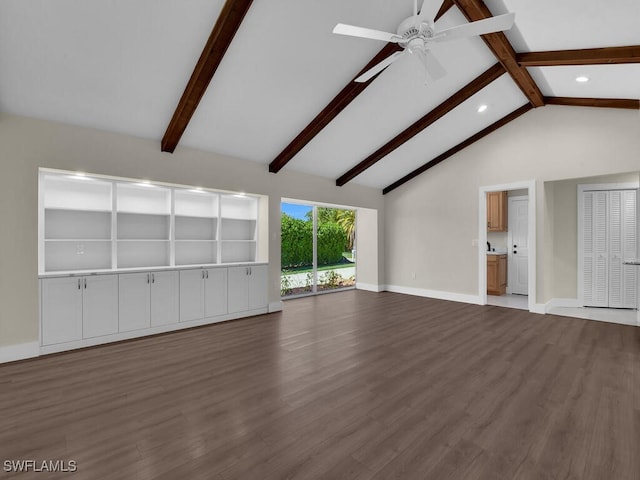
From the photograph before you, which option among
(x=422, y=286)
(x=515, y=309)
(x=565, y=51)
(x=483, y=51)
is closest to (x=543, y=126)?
(x=565, y=51)

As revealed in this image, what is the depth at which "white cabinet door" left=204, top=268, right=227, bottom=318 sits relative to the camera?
188 inches

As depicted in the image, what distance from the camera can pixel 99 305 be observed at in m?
3.81

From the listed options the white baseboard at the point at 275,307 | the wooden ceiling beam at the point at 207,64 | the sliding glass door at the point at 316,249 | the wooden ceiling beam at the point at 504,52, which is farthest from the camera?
the sliding glass door at the point at 316,249

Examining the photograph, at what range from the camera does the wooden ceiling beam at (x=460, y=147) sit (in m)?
5.68

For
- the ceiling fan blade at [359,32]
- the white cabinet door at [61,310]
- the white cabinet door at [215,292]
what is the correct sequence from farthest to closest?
the white cabinet door at [215,292] < the white cabinet door at [61,310] < the ceiling fan blade at [359,32]

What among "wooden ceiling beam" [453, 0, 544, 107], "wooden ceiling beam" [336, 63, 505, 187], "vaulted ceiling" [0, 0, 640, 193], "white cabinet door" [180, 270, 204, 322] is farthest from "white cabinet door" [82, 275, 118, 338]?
"wooden ceiling beam" [453, 0, 544, 107]

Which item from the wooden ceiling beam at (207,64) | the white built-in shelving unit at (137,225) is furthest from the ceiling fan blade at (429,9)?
the white built-in shelving unit at (137,225)

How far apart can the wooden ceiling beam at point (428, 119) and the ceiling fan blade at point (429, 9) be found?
8.74 feet

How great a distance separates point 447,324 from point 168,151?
4869 mm

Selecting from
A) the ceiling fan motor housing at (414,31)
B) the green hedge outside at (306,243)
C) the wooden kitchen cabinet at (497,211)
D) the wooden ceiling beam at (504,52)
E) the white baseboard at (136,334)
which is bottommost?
the white baseboard at (136,334)

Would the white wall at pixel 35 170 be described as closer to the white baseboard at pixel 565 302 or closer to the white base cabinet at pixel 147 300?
the white base cabinet at pixel 147 300

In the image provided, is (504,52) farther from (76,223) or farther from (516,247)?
(76,223)

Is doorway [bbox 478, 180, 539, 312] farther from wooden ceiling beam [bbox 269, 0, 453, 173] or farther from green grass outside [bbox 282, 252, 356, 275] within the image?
wooden ceiling beam [bbox 269, 0, 453, 173]

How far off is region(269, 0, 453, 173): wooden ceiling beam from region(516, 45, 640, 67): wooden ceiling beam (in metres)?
1.48
